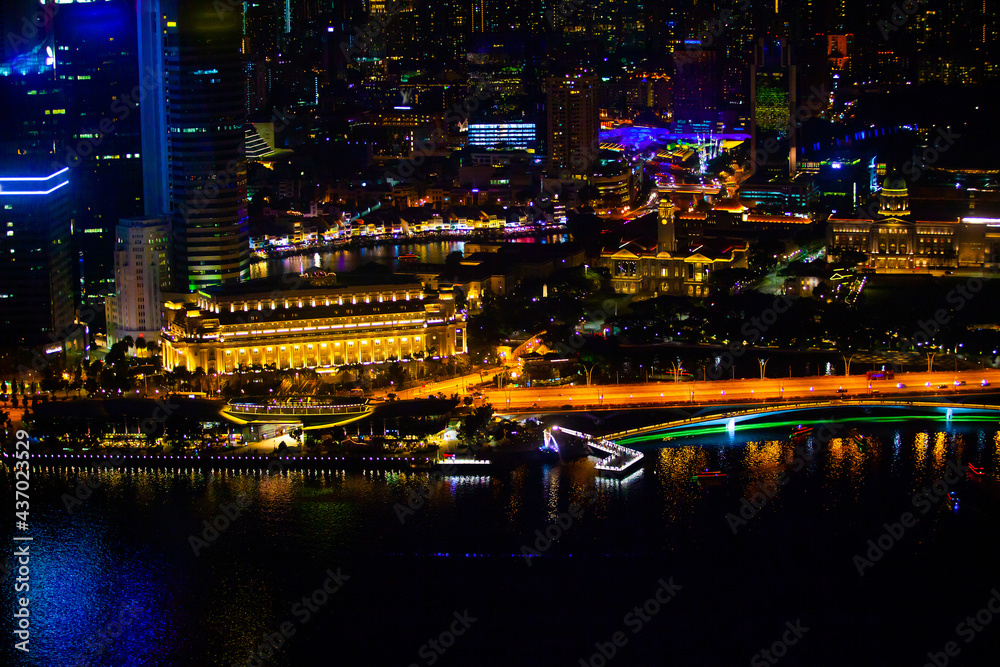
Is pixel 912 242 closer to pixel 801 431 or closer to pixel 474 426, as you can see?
pixel 801 431

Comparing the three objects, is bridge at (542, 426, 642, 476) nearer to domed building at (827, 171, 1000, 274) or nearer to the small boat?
the small boat

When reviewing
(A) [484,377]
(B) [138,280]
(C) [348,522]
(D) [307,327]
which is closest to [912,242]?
(A) [484,377]

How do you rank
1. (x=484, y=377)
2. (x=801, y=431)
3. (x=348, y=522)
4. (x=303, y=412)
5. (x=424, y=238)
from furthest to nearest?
(x=424, y=238) → (x=484, y=377) → (x=303, y=412) → (x=801, y=431) → (x=348, y=522)

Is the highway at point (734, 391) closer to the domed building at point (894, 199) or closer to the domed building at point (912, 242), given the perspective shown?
the domed building at point (912, 242)

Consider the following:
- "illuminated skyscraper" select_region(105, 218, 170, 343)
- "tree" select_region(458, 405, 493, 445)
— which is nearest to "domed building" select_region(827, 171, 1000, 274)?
"tree" select_region(458, 405, 493, 445)

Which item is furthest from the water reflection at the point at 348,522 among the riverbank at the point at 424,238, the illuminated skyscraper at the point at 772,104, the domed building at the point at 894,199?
the illuminated skyscraper at the point at 772,104
